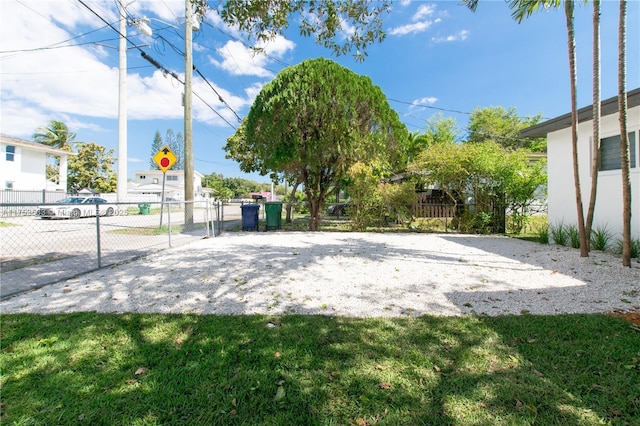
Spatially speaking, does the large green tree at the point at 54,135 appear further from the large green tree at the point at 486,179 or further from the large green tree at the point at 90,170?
the large green tree at the point at 486,179

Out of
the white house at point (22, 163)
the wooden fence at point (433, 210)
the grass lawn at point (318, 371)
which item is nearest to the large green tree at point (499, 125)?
the wooden fence at point (433, 210)

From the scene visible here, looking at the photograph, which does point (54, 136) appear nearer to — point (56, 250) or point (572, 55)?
point (56, 250)

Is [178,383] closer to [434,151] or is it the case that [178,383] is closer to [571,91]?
[571,91]

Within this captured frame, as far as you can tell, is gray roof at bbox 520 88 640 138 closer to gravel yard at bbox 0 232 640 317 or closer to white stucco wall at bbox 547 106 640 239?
white stucco wall at bbox 547 106 640 239

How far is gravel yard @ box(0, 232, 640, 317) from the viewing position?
11.6 feet

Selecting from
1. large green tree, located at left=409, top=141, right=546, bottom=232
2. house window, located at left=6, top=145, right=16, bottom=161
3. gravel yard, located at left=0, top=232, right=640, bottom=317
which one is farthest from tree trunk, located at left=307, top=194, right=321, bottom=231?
house window, located at left=6, top=145, right=16, bottom=161

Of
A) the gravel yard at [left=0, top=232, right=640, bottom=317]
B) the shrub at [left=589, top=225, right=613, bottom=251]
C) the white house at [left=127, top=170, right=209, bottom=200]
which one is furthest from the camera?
the white house at [left=127, top=170, right=209, bottom=200]

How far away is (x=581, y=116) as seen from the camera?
22.6 ft

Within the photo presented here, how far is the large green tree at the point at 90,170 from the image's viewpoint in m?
41.0

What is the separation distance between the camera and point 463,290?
4.21 m

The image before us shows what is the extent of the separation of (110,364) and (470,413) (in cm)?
263

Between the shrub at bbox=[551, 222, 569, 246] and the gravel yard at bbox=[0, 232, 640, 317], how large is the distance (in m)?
0.81

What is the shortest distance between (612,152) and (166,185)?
184ft

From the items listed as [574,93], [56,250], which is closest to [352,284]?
[574,93]
